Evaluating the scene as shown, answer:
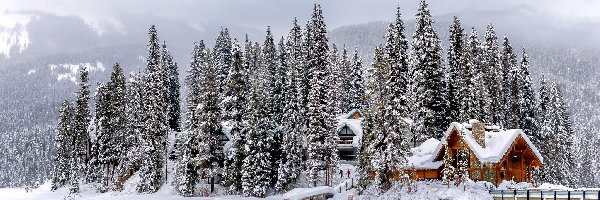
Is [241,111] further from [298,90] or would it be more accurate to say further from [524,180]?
[524,180]

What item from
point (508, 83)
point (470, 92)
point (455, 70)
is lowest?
point (470, 92)

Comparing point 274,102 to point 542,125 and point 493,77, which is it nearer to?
point 493,77

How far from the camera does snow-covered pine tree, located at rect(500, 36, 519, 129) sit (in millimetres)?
65812

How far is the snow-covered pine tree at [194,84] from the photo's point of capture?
65.1 metres

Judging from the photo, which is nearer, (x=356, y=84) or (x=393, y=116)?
(x=393, y=116)

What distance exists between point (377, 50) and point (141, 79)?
38.1 m

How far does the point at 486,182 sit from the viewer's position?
154 feet

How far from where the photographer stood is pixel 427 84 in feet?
190

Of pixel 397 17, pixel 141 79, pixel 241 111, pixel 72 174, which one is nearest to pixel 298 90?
pixel 241 111

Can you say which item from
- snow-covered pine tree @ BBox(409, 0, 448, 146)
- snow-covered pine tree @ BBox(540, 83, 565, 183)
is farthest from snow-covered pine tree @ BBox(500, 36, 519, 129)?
snow-covered pine tree @ BBox(409, 0, 448, 146)

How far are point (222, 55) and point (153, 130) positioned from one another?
2311cm

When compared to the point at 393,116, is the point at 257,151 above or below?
below

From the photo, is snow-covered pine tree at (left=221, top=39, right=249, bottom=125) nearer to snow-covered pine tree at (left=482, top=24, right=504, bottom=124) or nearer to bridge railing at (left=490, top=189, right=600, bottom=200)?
snow-covered pine tree at (left=482, top=24, right=504, bottom=124)

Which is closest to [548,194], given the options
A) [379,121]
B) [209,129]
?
[379,121]
